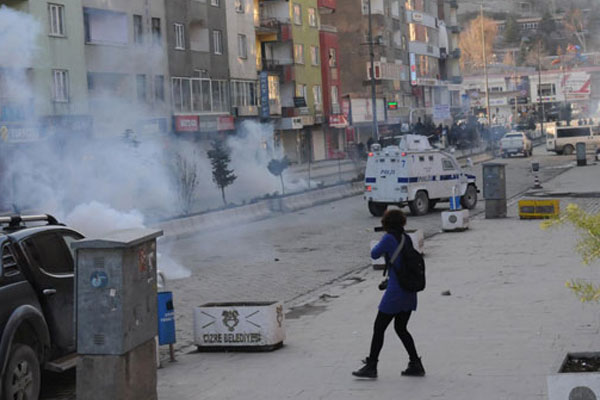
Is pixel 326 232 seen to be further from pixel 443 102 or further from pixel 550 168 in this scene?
pixel 443 102

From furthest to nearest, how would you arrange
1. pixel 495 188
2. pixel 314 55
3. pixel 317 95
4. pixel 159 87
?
pixel 317 95, pixel 314 55, pixel 159 87, pixel 495 188

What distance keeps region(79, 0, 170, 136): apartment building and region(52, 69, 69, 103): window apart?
1.30 m

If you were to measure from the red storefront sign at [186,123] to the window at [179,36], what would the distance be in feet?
13.1

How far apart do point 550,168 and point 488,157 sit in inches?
673

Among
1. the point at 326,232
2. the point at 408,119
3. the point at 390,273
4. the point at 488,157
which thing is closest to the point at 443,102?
the point at 408,119

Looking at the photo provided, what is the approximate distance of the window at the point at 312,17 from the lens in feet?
233

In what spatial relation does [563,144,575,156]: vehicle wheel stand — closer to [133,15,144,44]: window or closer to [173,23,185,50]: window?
[173,23,185,50]: window

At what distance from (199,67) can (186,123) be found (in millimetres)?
5403

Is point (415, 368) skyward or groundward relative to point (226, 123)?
groundward

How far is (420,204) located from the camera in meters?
29.9

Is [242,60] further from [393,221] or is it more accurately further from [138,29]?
[393,221]

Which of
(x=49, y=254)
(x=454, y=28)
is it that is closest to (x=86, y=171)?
(x=49, y=254)

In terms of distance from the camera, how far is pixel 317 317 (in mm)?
13414

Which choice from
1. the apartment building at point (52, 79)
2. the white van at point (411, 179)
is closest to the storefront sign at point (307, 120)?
the apartment building at point (52, 79)
